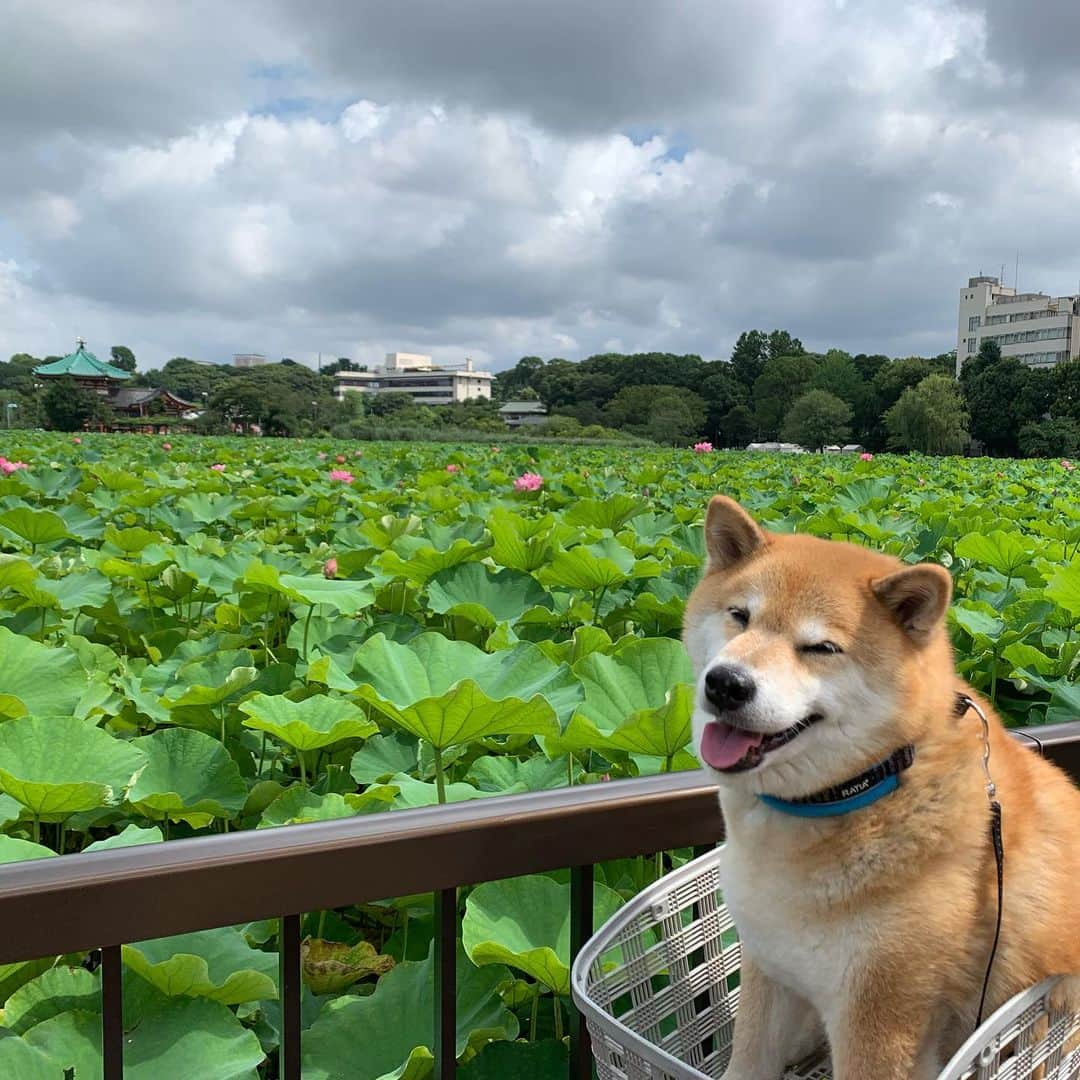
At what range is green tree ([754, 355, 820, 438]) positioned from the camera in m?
63.7

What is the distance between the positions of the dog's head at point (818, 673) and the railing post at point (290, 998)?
47 cm

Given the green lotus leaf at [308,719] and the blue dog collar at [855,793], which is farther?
the green lotus leaf at [308,719]

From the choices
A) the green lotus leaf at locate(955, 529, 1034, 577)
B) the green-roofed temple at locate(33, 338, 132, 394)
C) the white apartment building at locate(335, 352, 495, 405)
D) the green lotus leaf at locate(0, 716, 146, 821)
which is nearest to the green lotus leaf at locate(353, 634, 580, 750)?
the green lotus leaf at locate(0, 716, 146, 821)

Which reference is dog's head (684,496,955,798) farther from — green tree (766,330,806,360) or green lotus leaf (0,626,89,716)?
green tree (766,330,806,360)

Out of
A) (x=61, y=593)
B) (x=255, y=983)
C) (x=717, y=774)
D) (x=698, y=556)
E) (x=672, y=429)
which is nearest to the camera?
(x=717, y=774)

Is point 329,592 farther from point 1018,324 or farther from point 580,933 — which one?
point 1018,324

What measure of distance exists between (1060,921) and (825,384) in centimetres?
6776

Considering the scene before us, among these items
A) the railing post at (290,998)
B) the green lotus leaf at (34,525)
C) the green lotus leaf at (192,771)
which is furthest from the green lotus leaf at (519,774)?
the green lotus leaf at (34,525)

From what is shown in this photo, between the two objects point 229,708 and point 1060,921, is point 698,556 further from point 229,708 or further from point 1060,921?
point 1060,921

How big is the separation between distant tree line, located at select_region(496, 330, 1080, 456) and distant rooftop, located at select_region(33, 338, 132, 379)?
28.4 meters

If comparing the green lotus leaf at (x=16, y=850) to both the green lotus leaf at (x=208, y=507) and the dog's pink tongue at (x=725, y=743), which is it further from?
the green lotus leaf at (x=208, y=507)

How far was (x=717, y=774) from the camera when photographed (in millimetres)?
997

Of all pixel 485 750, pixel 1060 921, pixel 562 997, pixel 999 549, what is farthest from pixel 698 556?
pixel 1060 921

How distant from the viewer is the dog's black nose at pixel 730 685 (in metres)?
0.89
